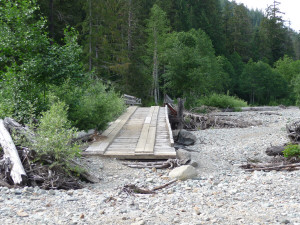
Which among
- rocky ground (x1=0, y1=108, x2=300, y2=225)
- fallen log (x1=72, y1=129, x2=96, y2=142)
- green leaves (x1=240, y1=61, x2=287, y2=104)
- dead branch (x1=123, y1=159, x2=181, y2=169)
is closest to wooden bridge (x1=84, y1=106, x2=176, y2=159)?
dead branch (x1=123, y1=159, x2=181, y2=169)

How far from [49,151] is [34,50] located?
466 centimetres

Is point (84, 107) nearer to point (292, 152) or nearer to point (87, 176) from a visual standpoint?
point (87, 176)

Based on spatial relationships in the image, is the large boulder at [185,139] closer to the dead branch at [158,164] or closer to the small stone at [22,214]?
the dead branch at [158,164]

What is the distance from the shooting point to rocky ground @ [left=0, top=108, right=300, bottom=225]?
4.04m

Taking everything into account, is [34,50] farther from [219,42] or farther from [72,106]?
[219,42]

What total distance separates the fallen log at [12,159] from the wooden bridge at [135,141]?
188 cm

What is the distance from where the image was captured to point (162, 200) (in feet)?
16.4

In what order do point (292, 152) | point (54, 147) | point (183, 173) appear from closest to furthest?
1. point (54, 147)
2. point (183, 173)
3. point (292, 152)

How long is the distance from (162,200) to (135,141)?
13.0ft

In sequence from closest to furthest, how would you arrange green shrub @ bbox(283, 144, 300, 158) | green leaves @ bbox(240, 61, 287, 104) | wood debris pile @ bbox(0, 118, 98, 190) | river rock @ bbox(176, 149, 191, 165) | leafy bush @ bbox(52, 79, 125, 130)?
wood debris pile @ bbox(0, 118, 98, 190), river rock @ bbox(176, 149, 191, 165), green shrub @ bbox(283, 144, 300, 158), leafy bush @ bbox(52, 79, 125, 130), green leaves @ bbox(240, 61, 287, 104)

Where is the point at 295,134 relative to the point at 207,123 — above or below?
above

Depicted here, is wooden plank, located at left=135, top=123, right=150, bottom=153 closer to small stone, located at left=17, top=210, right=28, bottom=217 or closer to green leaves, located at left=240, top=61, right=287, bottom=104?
small stone, located at left=17, top=210, right=28, bottom=217

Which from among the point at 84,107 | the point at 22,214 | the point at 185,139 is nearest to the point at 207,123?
the point at 185,139

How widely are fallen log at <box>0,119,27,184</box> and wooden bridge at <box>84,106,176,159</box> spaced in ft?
6.16
